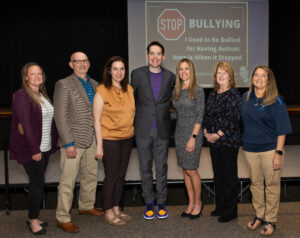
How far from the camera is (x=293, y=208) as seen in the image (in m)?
2.91

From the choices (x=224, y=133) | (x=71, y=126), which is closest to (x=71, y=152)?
(x=71, y=126)

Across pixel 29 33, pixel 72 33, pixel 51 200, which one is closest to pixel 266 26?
pixel 72 33

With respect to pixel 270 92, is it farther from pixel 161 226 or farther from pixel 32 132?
pixel 32 132

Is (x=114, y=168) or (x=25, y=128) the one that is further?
(x=114, y=168)

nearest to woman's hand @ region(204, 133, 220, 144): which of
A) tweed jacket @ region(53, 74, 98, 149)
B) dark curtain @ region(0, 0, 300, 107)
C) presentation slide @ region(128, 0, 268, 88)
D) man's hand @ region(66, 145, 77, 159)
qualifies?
tweed jacket @ region(53, 74, 98, 149)

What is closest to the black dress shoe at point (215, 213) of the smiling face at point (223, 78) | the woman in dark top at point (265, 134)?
the woman in dark top at point (265, 134)

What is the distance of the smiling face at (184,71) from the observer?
252cm

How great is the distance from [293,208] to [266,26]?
4517 mm

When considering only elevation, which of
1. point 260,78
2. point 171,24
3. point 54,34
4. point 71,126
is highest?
point 171,24

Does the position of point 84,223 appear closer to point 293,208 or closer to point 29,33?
point 293,208

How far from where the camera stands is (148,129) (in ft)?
8.48

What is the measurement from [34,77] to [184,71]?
119 centimetres

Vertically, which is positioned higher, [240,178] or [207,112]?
[207,112]

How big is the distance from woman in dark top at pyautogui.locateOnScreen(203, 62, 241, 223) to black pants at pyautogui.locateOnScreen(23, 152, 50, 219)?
1.37 metres
